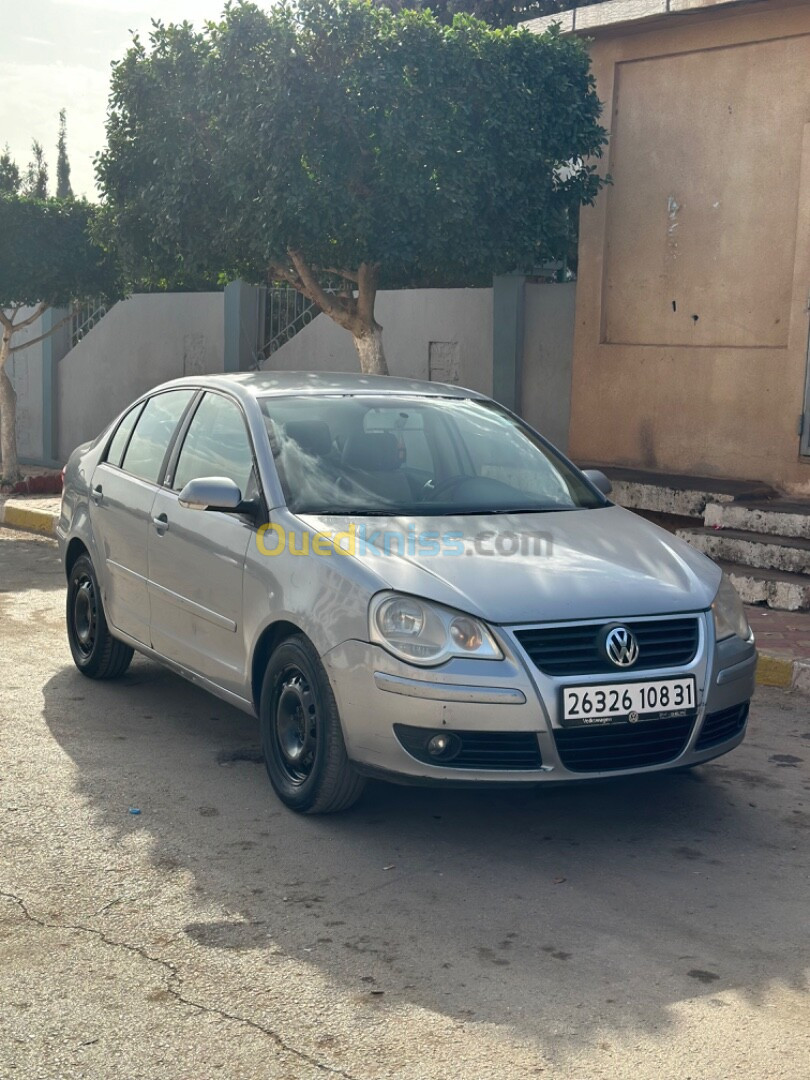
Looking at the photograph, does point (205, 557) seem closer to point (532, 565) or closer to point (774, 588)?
point (532, 565)

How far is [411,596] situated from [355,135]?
22.6ft

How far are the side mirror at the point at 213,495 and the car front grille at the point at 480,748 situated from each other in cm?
125

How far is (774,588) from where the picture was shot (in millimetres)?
8555

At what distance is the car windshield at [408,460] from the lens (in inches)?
205

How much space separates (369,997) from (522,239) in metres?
8.82

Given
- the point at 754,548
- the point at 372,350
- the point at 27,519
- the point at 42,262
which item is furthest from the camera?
the point at 42,262

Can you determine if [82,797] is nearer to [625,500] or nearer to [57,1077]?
[57,1077]

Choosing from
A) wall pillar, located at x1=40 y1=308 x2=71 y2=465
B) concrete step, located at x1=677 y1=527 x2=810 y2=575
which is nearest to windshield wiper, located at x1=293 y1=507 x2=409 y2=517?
concrete step, located at x1=677 y1=527 x2=810 y2=575

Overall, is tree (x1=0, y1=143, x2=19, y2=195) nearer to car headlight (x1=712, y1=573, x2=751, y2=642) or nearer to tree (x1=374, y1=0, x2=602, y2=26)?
tree (x1=374, y1=0, x2=602, y2=26)

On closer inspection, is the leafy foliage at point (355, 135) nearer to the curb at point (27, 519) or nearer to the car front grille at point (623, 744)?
the curb at point (27, 519)

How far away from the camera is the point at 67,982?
350 centimetres

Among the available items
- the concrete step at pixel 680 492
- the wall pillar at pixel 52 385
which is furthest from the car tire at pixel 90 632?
the wall pillar at pixel 52 385

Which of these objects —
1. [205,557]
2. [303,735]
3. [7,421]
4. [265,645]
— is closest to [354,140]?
[205,557]

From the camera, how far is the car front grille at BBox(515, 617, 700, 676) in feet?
14.1
